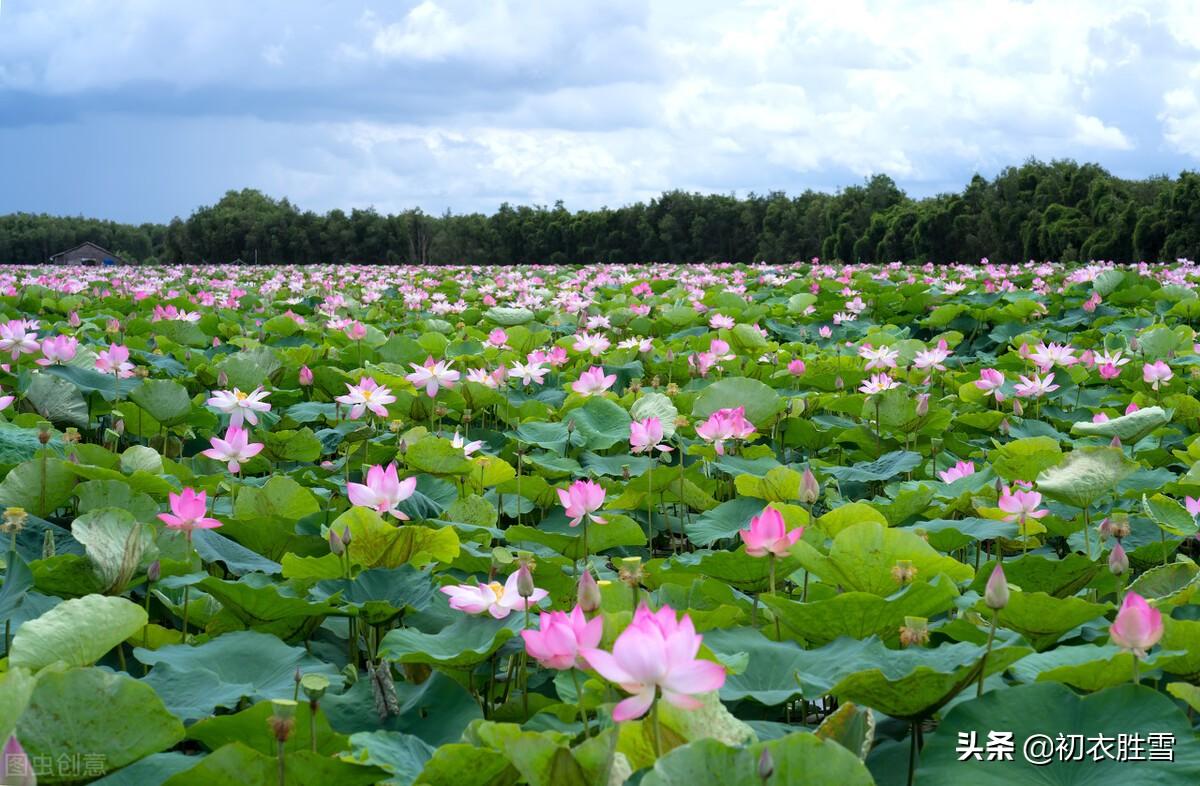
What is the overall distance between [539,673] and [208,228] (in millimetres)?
45133

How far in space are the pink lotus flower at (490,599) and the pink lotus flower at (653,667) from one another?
468 mm

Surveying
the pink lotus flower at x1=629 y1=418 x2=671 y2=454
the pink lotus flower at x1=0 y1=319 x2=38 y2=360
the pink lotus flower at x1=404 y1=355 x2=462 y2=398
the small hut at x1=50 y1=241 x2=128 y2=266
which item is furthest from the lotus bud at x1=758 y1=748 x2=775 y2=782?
the small hut at x1=50 y1=241 x2=128 y2=266

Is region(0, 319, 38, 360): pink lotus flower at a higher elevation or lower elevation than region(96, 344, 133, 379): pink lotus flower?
higher

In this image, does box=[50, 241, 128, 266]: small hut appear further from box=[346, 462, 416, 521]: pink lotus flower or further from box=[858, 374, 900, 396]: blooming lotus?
box=[346, 462, 416, 521]: pink lotus flower

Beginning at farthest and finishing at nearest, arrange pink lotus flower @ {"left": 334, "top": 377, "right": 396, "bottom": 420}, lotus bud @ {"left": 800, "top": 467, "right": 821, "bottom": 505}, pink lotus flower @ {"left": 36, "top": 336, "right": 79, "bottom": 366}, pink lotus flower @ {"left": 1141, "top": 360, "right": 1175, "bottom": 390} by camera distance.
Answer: pink lotus flower @ {"left": 1141, "top": 360, "right": 1175, "bottom": 390} → pink lotus flower @ {"left": 36, "top": 336, "right": 79, "bottom": 366} → pink lotus flower @ {"left": 334, "top": 377, "right": 396, "bottom": 420} → lotus bud @ {"left": 800, "top": 467, "right": 821, "bottom": 505}

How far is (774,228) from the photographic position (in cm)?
3759

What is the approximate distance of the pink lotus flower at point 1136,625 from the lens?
99cm

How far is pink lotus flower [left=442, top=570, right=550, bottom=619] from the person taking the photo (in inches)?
50.7

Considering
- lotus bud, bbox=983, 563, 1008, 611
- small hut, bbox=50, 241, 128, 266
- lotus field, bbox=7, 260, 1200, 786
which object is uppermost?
small hut, bbox=50, 241, 128, 266

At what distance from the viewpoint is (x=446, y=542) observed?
1.61 m

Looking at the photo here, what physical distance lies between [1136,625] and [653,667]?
0.51m

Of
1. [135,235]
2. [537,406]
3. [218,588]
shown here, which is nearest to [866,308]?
[537,406]

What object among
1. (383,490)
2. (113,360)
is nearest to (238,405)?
(113,360)

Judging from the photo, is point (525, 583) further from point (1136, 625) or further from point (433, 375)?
point (433, 375)
